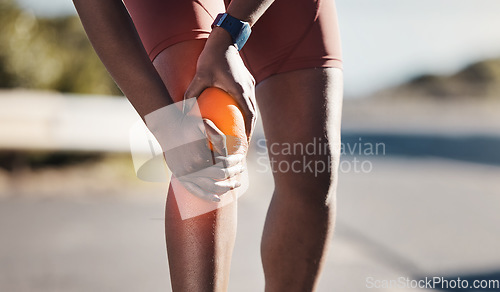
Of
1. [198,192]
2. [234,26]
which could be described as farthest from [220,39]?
[198,192]

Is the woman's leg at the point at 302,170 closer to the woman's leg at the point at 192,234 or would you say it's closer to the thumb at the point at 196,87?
the woman's leg at the point at 192,234

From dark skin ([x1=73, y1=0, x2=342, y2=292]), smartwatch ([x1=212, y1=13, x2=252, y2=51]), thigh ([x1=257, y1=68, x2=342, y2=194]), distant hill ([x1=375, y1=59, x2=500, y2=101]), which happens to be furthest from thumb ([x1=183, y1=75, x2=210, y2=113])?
distant hill ([x1=375, y1=59, x2=500, y2=101])

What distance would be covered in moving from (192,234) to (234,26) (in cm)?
45

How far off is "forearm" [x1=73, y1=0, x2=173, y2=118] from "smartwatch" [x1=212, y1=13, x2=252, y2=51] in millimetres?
174

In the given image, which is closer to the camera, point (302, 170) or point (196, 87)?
point (196, 87)

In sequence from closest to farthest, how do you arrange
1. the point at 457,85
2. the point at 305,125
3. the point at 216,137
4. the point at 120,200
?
the point at 216,137 → the point at 305,125 → the point at 120,200 → the point at 457,85

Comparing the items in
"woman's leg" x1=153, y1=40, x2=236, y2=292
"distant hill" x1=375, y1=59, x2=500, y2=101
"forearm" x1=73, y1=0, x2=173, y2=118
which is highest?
"forearm" x1=73, y1=0, x2=173, y2=118

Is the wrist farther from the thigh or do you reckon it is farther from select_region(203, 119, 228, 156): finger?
the thigh

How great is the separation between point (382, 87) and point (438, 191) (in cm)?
3169

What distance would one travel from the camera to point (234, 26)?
3.67 feet

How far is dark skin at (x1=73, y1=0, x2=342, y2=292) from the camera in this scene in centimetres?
109

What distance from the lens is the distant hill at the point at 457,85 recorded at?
30578 millimetres

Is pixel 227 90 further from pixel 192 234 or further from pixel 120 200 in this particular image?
pixel 120 200

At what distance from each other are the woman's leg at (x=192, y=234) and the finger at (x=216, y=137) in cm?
15
